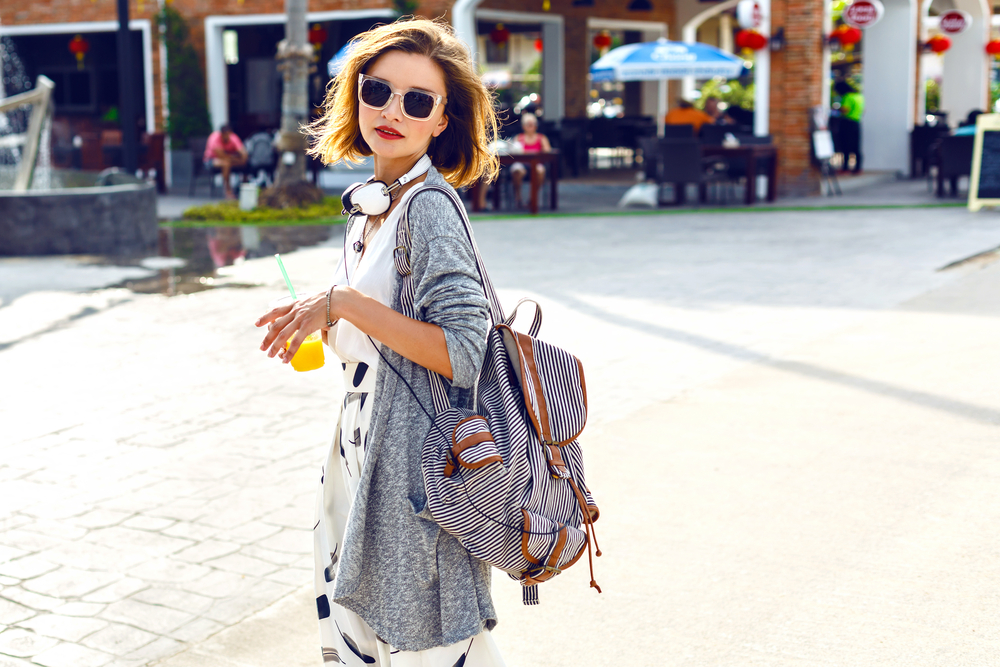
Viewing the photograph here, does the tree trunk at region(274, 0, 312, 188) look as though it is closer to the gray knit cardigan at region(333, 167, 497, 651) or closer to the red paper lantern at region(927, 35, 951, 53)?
the red paper lantern at region(927, 35, 951, 53)

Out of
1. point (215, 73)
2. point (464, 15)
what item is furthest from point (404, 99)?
point (215, 73)

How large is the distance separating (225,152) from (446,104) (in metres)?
16.1

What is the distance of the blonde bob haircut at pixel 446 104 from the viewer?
225 cm

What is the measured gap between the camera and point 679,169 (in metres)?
15.6

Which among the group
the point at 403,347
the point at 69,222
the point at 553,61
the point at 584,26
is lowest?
the point at 69,222

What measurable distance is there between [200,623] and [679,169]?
1300 cm

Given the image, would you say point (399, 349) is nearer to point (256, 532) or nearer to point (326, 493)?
point (326, 493)

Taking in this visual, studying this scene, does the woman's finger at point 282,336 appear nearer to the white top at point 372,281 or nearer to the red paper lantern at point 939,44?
the white top at point 372,281

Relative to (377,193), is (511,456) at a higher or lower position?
lower

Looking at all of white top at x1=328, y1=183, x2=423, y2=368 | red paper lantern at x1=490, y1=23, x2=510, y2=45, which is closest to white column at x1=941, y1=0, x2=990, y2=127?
red paper lantern at x1=490, y1=23, x2=510, y2=45

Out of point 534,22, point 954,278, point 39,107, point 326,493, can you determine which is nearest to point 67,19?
point 534,22

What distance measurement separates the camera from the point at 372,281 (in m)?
2.18

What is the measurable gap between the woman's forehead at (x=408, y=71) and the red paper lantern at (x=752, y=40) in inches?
618

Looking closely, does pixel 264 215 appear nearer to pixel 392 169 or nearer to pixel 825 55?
pixel 825 55
